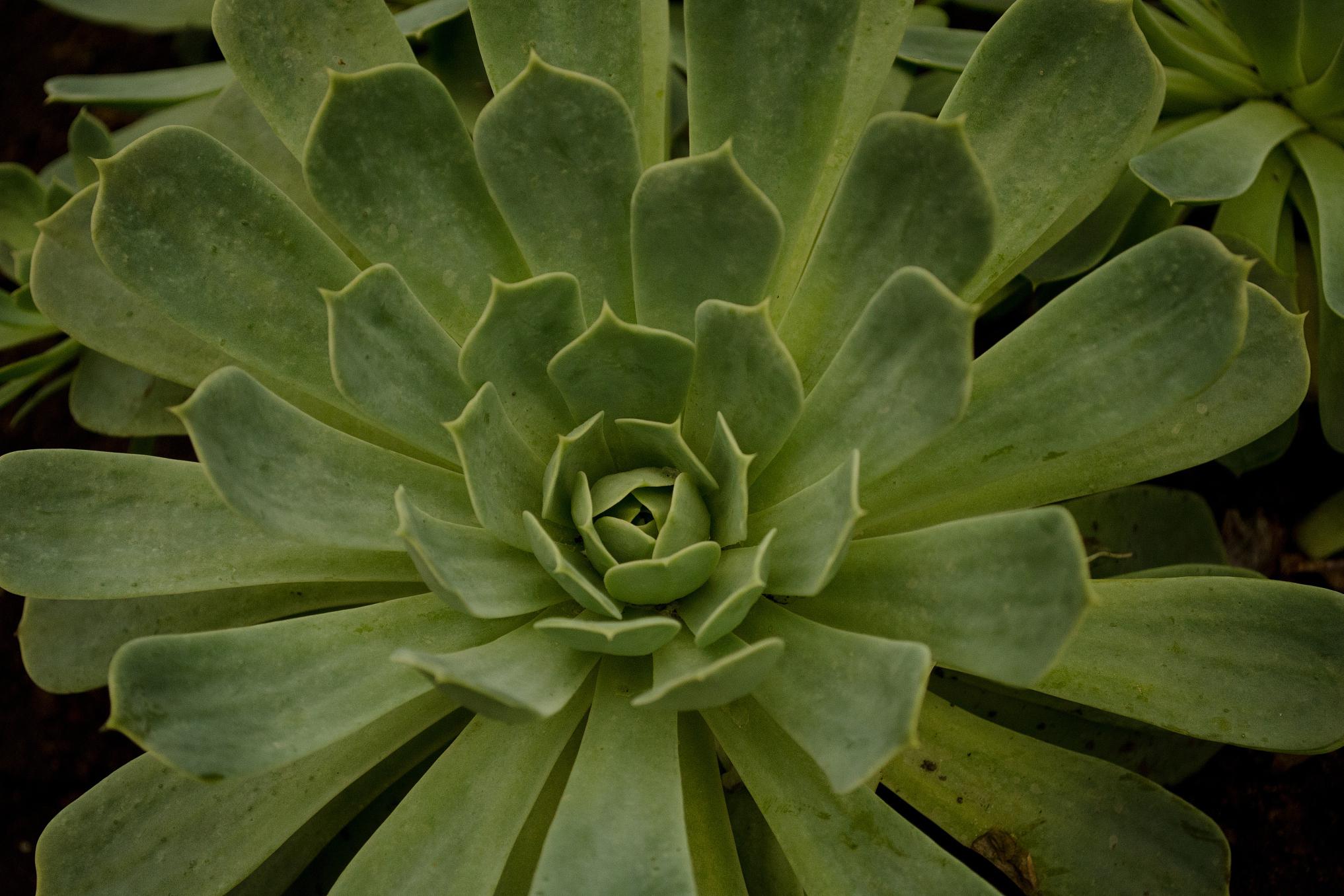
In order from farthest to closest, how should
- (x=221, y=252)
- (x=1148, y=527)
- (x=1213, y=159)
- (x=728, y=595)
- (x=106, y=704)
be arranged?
(x=106, y=704) < (x=1148, y=527) < (x=1213, y=159) < (x=221, y=252) < (x=728, y=595)

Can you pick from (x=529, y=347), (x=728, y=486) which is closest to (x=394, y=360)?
(x=529, y=347)

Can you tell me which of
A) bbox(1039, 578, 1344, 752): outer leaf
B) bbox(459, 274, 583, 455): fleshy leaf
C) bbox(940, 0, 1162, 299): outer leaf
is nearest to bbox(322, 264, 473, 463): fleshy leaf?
bbox(459, 274, 583, 455): fleshy leaf

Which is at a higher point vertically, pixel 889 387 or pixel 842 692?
pixel 889 387

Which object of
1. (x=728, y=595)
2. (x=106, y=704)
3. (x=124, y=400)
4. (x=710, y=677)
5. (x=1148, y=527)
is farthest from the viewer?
(x=106, y=704)

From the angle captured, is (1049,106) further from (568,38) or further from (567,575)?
(567,575)

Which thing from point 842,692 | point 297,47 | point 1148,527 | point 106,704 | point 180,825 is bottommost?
point 106,704

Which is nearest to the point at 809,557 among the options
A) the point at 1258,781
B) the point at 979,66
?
the point at 979,66
